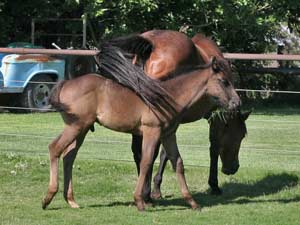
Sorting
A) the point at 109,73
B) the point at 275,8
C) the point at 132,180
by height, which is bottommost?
the point at 275,8

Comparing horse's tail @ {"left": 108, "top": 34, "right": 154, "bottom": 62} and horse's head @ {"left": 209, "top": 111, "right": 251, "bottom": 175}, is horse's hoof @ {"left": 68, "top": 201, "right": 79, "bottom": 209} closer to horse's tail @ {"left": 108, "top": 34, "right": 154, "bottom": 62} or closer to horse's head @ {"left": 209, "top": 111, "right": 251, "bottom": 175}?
horse's tail @ {"left": 108, "top": 34, "right": 154, "bottom": 62}

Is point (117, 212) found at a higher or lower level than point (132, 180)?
higher

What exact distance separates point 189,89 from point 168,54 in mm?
486

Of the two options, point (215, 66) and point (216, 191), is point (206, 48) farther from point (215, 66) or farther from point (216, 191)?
point (216, 191)

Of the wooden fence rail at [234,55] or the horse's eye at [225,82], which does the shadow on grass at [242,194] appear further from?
the wooden fence rail at [234,55]

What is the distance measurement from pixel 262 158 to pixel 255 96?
1131cm

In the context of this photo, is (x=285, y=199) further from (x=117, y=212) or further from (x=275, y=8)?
(x=275, y=8)

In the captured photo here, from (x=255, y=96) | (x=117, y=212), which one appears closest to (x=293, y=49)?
(x=255, y=96)

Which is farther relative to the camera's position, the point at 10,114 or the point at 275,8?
the point at 275,8

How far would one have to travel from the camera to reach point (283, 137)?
50.9ft

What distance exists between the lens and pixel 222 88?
7746mm

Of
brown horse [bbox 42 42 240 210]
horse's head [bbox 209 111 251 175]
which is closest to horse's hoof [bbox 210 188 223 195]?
horse's head [bbox 209 111 251 175]

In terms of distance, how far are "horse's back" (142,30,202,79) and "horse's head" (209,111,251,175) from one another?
3.51 ft

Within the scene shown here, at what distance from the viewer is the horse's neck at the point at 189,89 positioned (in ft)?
25.7
